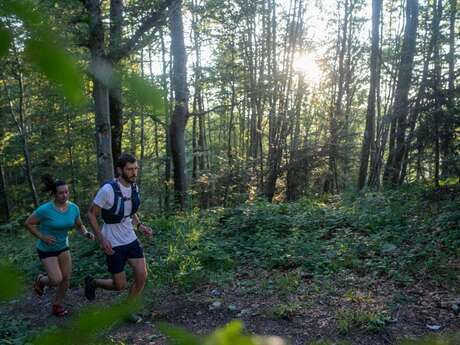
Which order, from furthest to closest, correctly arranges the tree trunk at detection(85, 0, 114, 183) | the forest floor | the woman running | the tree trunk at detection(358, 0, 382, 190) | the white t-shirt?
1. the tree trunk at detection(358, 0, 382, 190)
2. the tree trunk at detection(85, 0, 114, 183)
3. the woman running
4. the white t-shirt
5. the forest floor

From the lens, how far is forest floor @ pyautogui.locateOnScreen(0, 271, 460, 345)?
4.73 m

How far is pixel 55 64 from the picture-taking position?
2.28ft

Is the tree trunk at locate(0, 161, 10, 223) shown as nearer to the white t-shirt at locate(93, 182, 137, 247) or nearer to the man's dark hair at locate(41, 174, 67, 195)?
the man's dark hair at locate(41, 174, 67, 195)

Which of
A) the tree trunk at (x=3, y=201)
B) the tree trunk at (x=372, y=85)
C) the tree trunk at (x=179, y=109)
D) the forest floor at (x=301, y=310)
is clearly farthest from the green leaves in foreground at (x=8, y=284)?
the tree trunk at (x=3, y=201)

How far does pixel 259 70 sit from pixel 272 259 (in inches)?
533

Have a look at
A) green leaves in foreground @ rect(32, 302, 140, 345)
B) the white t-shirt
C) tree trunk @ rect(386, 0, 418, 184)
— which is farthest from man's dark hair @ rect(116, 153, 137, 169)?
tree trunk @ rect(386, 0, 418, 184)

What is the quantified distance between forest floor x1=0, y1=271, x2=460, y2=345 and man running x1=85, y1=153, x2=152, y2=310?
764 mm

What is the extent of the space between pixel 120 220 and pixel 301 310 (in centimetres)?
257

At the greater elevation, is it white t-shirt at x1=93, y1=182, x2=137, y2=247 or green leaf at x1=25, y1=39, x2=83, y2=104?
green leaf at x1=25, y1=39, x2=83, y2=104

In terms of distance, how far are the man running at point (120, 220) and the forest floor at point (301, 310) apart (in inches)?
30.1

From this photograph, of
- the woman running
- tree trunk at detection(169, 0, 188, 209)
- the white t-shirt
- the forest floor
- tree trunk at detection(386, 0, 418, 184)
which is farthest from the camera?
tree trunk at detection(169, 0, 188, 209)

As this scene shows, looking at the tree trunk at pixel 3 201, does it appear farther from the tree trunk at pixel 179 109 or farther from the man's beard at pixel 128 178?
the man's beard at pixel 128 178

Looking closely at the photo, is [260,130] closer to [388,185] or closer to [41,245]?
[388,185]

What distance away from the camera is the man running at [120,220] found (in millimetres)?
4855
